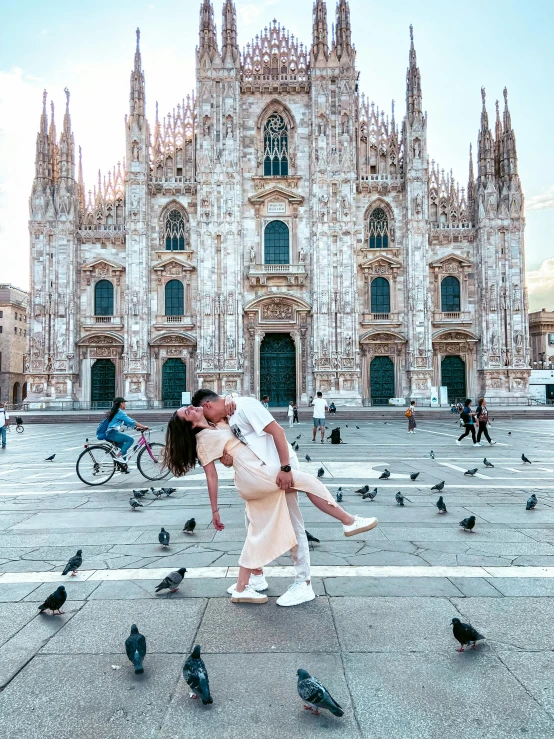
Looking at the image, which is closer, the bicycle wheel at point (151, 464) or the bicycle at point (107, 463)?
the bicycle at point (107, 463)

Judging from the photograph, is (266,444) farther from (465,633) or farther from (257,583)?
(465,633)

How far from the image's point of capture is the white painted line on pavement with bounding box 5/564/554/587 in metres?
4.28

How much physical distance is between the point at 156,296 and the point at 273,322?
7.31 meters

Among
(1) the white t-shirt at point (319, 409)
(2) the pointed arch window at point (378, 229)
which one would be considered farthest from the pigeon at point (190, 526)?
(2) the pointed arch window at point (378, 229)

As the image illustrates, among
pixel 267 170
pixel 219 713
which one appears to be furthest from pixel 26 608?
pixel 267 170

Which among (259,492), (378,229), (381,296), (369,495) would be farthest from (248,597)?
(378,229)

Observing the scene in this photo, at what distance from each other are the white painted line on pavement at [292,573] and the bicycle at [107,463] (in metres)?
4.49

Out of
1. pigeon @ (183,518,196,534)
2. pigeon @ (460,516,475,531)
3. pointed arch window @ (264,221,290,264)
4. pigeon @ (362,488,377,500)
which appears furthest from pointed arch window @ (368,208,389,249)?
pigeon @ (183,518,196,534)

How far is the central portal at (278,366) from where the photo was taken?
108ft

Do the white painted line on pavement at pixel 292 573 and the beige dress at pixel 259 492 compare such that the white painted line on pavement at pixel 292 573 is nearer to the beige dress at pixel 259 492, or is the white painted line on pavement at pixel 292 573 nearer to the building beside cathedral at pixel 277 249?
the beige dress at pixel 259 492

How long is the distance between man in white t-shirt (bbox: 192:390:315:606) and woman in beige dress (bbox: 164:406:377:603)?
57 millimetres

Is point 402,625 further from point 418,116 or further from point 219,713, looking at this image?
point 418,116

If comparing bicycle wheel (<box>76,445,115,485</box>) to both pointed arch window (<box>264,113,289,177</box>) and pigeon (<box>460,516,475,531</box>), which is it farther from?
pointed arch window (<box>264,113,289,177</box>)

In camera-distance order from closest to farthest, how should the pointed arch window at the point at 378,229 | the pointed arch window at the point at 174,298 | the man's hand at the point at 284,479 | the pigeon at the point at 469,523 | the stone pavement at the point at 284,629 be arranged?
the stone pavement at the point at 284,629, the man's hand at the point at 284,479, the pigeon at the point at 469,523, the pointed arch window at the point at 174,298, the pointed arch window at the point at 378,229
